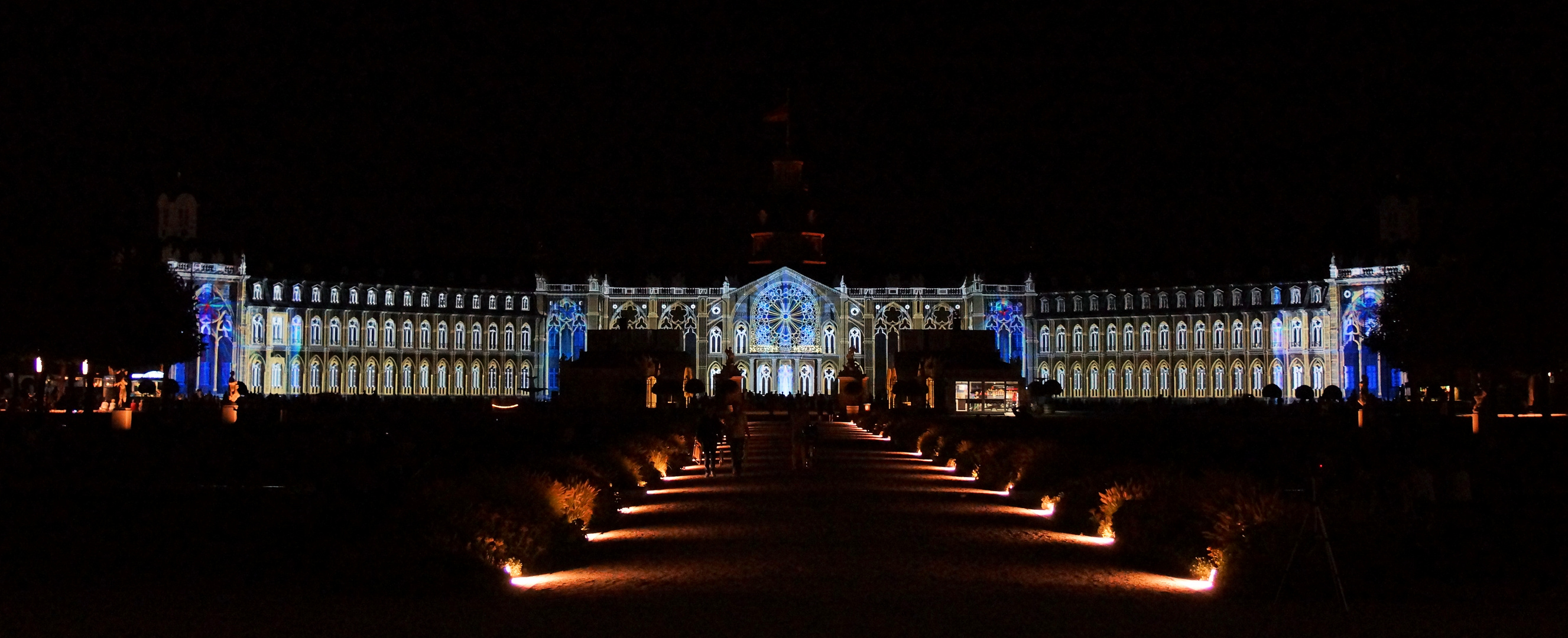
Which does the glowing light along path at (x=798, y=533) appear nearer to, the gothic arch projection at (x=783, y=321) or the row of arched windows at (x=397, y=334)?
the row of arched windows at (x=397, y=334)

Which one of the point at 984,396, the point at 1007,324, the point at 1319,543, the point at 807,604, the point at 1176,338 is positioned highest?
the point at 1007,324

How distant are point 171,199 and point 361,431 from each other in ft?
307

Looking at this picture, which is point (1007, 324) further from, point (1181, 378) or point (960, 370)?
point (960, 370)

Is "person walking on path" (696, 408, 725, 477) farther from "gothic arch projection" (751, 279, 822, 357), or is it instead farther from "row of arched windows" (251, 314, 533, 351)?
"gothic arch projection" (751, 279, 822, 357)

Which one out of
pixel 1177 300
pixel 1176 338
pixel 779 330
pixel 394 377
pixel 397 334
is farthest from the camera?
pixel 779 330

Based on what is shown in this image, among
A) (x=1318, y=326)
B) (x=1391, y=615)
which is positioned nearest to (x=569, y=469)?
(x=1391, y=615)

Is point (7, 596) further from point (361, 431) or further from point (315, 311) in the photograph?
point (315, 311)

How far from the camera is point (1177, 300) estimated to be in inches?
5443

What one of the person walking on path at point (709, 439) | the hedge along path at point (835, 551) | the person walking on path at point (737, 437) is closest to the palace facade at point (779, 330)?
the person walking on path at point (709, 439)

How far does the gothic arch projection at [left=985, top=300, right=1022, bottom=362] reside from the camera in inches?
5645

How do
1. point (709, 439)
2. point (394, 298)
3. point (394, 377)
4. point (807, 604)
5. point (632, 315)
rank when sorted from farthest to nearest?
1. point (632, 315)
2. point (394, 377)
3. point (394, 298)
4. point (709, 439)
5. point (807, 604)

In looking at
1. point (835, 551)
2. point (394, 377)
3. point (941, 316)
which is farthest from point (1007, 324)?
point (835, 551)

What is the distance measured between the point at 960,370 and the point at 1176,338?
6199 cm

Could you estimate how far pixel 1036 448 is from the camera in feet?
109
